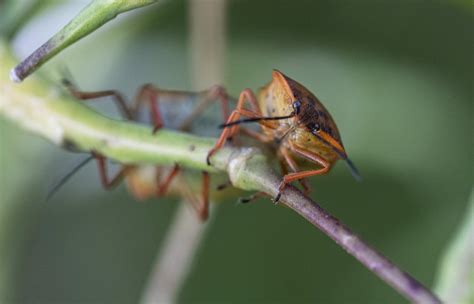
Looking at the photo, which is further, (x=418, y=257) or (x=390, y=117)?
(x=390, y=117)

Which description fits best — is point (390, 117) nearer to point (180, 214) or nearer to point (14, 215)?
point (180, 214)

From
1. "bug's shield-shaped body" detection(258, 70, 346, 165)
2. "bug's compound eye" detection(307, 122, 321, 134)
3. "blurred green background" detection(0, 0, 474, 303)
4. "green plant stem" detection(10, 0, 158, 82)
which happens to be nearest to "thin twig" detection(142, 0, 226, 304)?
"blurred green background" detection(0, 0, 474, 303)

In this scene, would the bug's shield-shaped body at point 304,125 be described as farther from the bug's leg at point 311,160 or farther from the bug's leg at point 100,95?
the bug's leg at point 100,95

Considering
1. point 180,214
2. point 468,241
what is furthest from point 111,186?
point 468,241

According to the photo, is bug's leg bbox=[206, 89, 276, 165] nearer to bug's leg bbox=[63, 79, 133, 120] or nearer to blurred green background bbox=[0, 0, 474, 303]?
bug's leg bbox=[63, 79, 133, 120]

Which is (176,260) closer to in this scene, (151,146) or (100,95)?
(100,95)

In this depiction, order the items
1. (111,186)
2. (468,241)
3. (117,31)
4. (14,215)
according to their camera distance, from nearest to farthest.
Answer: (468,241)
(111,186)
(14,215)
(117,31)

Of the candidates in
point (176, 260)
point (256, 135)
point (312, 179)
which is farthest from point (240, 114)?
point (176, 260)
